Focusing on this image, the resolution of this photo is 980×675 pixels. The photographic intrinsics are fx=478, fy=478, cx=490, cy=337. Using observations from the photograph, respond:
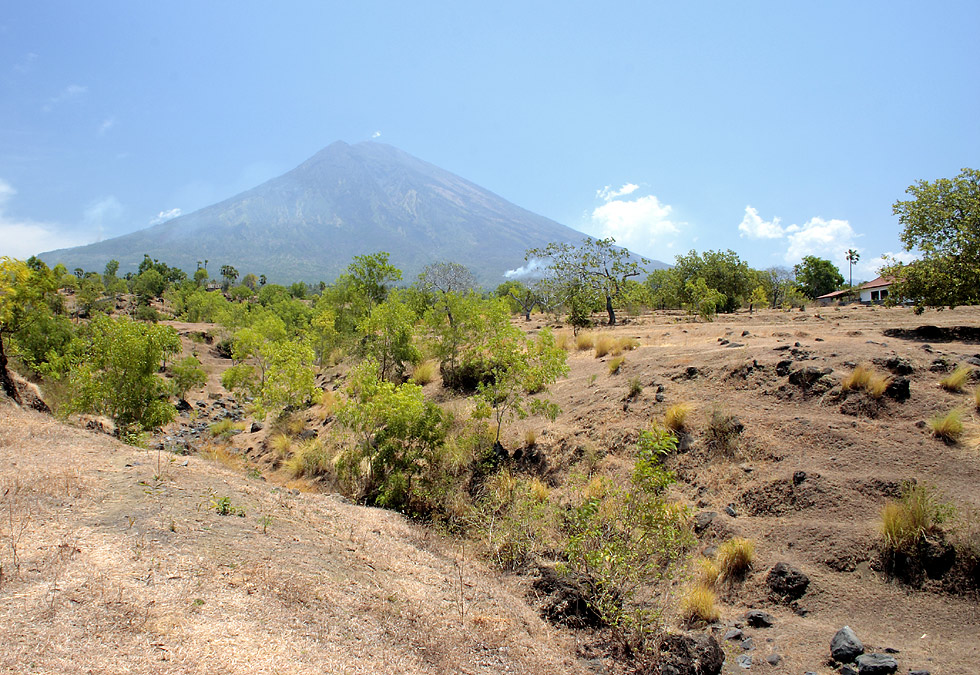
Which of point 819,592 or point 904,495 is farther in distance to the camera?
point 904,495

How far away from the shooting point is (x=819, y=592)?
653cm

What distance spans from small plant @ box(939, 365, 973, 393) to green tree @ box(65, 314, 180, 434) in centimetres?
2029

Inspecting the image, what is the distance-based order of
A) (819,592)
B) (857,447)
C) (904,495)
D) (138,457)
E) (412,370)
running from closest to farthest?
(819,592), (904,495), (857,447), (138,457), (412,370)

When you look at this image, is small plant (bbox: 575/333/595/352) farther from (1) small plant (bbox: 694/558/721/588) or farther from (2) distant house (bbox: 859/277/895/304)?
(2) distant house (bbox: 859/277/895/304)

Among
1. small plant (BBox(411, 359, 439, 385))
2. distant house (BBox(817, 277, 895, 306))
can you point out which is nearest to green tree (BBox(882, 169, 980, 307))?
small plant (BBox(411, 359, 439, 385))

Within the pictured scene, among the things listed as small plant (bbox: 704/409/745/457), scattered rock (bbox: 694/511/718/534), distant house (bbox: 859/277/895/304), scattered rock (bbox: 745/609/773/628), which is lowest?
scattered rock (bbox: 745/609/773/628)

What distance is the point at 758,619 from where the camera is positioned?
6363 millimetres

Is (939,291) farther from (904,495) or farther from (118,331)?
(118,331)

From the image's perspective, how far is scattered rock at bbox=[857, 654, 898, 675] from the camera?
4.98m

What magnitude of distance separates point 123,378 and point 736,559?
678 inches

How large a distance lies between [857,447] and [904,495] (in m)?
1.46

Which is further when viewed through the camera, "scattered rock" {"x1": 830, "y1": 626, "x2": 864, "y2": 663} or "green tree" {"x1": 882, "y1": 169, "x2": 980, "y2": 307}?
"green tree" {"x1": 882, "y1": 169, "x2": 980, "y2": 307}

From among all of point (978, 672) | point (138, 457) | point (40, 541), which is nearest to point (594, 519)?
point (978, 672)

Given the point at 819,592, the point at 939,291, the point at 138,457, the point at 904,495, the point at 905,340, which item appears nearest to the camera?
the point at 819,592
